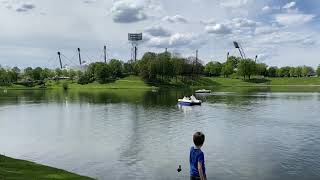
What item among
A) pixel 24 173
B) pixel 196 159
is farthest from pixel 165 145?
pixel 196 159

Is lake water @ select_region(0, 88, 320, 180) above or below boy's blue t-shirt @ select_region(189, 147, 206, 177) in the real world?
below

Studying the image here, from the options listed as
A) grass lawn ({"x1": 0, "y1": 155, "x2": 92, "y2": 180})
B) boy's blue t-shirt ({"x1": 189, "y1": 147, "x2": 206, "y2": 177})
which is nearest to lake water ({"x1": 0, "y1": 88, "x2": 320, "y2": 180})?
grass lawn ({"x1": 0, "y1": 155, "x2": 92, "y2": 180})

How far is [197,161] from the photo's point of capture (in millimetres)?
18375

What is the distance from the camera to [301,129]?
70.1 m

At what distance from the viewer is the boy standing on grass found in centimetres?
1751

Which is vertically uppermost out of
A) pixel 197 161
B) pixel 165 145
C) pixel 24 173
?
pixel 197 161

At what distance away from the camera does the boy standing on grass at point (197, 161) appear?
17.5m

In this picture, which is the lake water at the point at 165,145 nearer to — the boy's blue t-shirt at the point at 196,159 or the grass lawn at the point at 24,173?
the grass lawn at the point at 24,173

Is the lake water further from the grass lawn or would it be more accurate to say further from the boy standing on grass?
the boy standing on grass

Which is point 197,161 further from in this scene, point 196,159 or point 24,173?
point 24,173

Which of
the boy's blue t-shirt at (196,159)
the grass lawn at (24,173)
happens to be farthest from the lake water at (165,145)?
the boy's blue t-shirt at (196,159)

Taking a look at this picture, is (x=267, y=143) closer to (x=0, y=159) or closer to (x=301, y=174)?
(x=301, y=174)

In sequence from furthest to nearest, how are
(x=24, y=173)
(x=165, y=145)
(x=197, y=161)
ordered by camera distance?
(x=165, y=145) < (x=24, y=173) < (x=197, y=161)

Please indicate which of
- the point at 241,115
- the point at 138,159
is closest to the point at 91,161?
the point at 138,159
